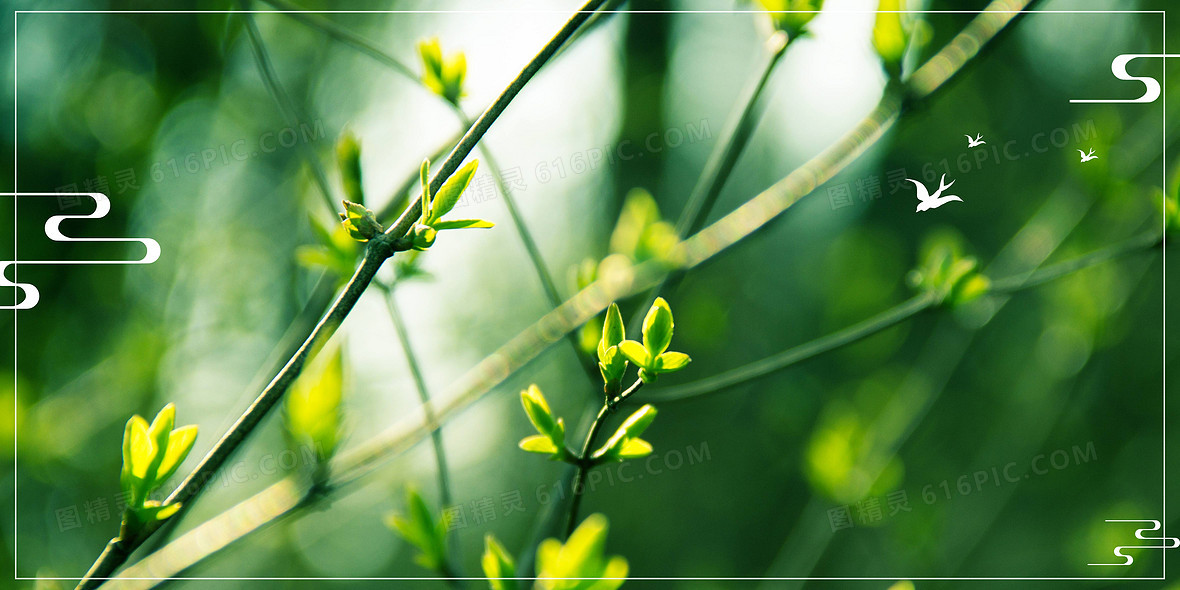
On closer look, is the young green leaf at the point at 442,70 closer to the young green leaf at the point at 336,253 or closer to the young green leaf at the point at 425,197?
the young green leaf at the point at 336,253

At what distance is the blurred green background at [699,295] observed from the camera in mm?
1778

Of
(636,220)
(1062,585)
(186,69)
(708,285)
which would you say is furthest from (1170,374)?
(186,69)

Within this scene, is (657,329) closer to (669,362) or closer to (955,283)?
(669,362)

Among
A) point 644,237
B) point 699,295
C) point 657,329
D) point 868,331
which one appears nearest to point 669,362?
point 657,329

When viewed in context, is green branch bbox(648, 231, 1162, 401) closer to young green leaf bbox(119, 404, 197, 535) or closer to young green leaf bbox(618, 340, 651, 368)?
young green leaf bbox(618, 340, 651, 368)

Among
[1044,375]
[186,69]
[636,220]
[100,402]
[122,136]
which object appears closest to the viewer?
[636,220]

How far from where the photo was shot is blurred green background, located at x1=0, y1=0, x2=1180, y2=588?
1778 millimetres

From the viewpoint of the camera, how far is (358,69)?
2.90 m

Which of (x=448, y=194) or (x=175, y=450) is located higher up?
(x=448, y=194)

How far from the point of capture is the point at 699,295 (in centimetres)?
260

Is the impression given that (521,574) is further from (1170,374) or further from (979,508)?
(1170,374)

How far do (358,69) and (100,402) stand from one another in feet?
5.72

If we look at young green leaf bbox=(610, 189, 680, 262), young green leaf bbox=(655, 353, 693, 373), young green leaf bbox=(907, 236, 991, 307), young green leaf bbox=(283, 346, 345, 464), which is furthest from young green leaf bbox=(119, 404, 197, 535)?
young green leaf bbox=(907, 236, 991, 307)

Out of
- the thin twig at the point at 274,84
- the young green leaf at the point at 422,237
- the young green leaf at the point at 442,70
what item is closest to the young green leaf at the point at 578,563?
the young green leaf at the point at 422,237
